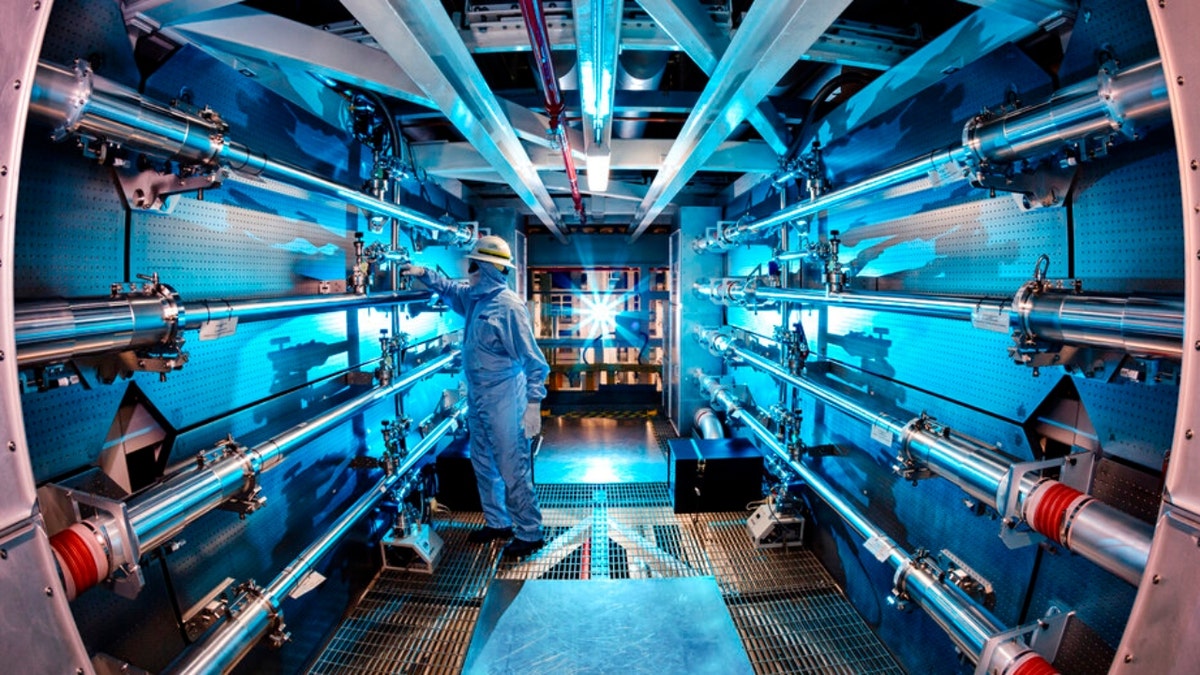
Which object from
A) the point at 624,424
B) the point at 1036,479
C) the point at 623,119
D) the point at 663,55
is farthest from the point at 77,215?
the point at 624,424

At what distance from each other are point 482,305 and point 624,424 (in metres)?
3.92

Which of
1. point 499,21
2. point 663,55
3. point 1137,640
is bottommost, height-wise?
point 1137,640

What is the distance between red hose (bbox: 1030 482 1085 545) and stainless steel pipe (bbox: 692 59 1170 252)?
980 millimetres

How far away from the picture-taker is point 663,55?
2.79 m

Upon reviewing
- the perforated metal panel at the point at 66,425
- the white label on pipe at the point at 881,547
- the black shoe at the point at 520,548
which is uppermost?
the perforated metal panel at the point at 66,425

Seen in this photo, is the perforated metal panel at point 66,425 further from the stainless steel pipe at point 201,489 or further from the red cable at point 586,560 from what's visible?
the red cable at point 586,560

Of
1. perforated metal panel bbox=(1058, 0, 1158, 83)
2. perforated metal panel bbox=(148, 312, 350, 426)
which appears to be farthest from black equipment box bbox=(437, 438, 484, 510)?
perforated metal panel bbox=(1058, 0, 1158, 83)

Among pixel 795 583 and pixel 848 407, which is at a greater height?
pixel 848 407

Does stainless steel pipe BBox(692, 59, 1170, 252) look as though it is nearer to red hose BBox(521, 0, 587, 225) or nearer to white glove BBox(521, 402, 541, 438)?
red hose BBox(521, 0, 587, 225)

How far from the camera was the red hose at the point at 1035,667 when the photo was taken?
4.17 ft

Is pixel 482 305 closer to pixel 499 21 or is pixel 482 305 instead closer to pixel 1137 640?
pixel 499 21

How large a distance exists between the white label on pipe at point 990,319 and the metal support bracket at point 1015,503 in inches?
16.9

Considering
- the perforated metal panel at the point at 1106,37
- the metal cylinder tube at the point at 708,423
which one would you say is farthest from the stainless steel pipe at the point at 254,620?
the metal cylinder tube at the point at 708,423

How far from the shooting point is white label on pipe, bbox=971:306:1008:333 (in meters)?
1.49
